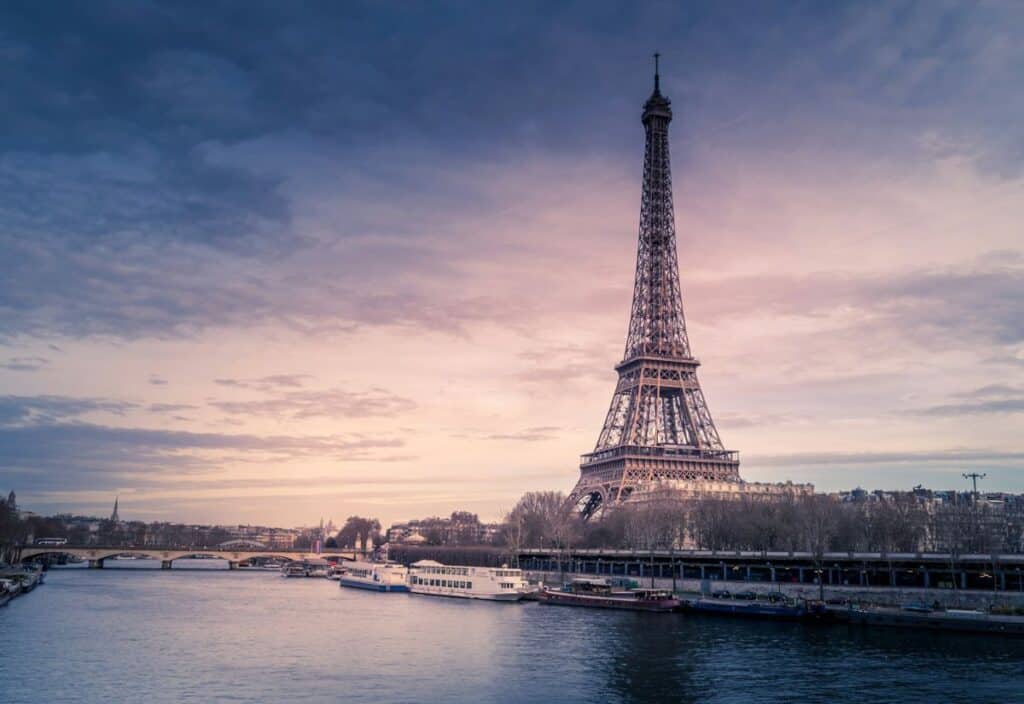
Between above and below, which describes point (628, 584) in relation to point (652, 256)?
below

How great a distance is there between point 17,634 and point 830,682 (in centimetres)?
5171

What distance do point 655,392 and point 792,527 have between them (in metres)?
40.2

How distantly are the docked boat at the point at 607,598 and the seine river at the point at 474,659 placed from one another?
163 inches

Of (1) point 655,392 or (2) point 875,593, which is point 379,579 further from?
(2) point 875,593

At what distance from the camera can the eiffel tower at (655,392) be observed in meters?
130

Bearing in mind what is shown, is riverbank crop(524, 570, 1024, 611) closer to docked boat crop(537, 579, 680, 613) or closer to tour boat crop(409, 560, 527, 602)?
docked boat crop(537, 579, 680, 613)

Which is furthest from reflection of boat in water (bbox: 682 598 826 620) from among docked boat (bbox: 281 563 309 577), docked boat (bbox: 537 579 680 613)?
docked boat (bbox: 281 563 309 577)

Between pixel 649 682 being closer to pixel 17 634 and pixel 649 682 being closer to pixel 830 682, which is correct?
pixel 830 682

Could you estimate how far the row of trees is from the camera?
95438 millimetres

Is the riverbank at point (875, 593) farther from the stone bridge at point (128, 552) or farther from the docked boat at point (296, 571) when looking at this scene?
the stone bridge at point (128, 552)

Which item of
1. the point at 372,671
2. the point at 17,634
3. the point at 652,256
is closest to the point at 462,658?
the point at 372,671

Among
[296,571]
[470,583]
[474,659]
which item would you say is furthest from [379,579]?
[474,659]

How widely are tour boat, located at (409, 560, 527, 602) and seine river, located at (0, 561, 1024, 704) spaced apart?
731 inches

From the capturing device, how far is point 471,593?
9938 cm
